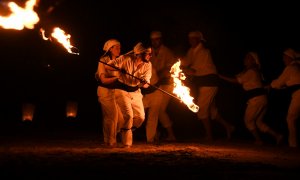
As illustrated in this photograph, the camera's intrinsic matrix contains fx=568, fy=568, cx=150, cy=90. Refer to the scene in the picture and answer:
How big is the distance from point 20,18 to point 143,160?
140 inches

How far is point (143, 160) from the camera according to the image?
32.3ft

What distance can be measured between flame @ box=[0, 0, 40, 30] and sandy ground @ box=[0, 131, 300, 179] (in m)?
2.38

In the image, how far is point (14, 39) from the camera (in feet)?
65.8

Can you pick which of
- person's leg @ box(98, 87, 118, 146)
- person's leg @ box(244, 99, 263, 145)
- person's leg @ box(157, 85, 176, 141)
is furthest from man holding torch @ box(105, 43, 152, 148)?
person's leg @ box(244, 99, 263, 145)

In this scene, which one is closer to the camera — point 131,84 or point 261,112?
point 131,84

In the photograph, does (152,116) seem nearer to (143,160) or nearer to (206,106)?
(206,106)

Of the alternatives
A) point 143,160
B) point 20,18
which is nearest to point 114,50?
point 20,18

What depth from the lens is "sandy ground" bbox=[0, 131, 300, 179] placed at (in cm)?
841

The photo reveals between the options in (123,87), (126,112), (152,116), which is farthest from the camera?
(152,116)

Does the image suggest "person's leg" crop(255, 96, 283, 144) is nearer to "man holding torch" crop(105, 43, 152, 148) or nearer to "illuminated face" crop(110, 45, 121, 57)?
"man holding torch" crop(105, 43, 152, 148)

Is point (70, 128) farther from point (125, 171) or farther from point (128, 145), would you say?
→ point (125, 171)

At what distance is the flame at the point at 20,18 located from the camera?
418 inches

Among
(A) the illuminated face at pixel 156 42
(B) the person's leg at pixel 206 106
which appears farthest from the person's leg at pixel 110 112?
(B) the person's leg at pixel 206 106

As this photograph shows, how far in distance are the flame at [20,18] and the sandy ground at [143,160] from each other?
7.82 ft
